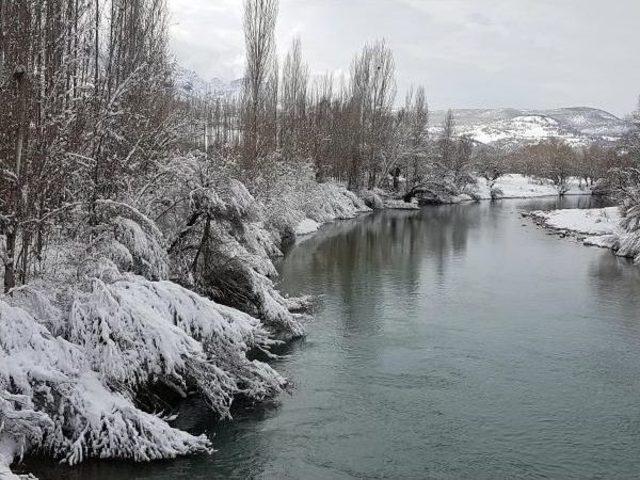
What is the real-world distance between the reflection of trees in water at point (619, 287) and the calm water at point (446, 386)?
0.29 ft

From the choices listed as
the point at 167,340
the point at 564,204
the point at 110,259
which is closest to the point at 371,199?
the point at 564,204


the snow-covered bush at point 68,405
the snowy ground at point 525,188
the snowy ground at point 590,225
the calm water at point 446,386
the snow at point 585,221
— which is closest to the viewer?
the snow-covered bush at point 68,405

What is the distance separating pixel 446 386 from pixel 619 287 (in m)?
12.3

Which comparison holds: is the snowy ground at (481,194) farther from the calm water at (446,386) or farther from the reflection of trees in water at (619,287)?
the reflection of trees in water at (619,287)

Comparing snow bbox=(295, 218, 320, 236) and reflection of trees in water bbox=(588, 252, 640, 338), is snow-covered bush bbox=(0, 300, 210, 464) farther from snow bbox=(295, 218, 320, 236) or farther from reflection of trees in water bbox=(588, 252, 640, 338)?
snow bbox=(295, 218, 320, 236)

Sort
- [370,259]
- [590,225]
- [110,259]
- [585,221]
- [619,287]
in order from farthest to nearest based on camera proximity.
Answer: [585,221]
[590,225]
[370,259]
[619,287]
[110,259]

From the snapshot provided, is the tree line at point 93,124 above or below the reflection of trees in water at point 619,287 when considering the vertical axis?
above

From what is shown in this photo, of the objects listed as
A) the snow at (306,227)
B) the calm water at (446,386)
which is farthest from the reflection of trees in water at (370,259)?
the snow at (306,227)

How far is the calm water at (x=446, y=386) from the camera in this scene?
28.2 ft

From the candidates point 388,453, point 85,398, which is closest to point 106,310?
point 85,398

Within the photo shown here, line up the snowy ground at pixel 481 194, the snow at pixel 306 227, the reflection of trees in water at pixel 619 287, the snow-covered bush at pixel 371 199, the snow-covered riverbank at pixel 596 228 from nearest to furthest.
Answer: the reflection of trees in water at pixel 619 287 → the snow-covered riverbank at pixel 596 228 → the snow at pixel 306 227 → the snowy ground at pixel 481 194 → the snow-covered bush at pixel 371 199

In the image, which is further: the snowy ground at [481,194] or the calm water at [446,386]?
the snowy ground at [481,194]

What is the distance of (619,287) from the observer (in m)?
20.8

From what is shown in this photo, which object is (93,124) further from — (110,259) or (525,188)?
(525,188)
